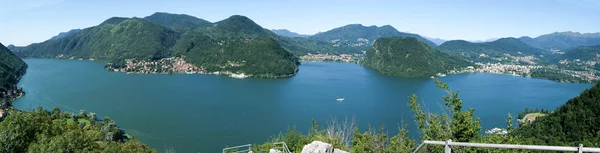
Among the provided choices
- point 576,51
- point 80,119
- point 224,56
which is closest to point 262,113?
point 80,119

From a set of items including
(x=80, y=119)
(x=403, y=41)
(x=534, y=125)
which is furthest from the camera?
(x=403, y=41)

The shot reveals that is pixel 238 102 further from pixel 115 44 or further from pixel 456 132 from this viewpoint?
pixel 115 44

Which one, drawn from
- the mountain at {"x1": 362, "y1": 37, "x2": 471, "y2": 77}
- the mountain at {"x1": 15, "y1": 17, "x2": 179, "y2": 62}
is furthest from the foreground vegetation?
the mountain at {"x1": 15, "y1": 17, "x2": 179, "y2": 62}

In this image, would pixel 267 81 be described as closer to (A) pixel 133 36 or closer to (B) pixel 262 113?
(B) pixel 262 113

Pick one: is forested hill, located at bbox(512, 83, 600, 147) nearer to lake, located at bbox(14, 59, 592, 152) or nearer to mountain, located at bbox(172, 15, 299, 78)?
lake, located at bbox(14, 59, 592, 152)

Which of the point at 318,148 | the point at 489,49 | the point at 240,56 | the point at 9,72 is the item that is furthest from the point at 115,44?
the point at 489,49

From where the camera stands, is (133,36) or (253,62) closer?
(253,62)

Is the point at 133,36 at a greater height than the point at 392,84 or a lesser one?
greater
